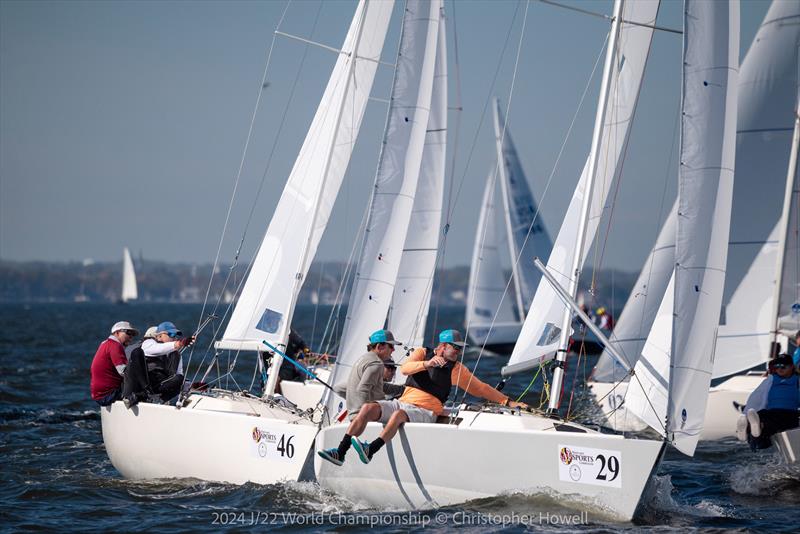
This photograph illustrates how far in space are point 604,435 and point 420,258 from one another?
18.8 feet

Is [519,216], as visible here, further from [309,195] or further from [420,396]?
[420,396]

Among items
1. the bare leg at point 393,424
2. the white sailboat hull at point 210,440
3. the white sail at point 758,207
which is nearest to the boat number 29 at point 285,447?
the white sailboat hull at point 210,440

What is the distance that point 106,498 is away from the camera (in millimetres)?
10391

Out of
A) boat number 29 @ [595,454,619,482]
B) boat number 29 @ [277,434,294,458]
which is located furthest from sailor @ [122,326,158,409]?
boat number 29 @ [595,454,619,482]

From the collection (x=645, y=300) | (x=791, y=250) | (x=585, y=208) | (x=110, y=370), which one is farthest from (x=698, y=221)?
(x=791, y=250)

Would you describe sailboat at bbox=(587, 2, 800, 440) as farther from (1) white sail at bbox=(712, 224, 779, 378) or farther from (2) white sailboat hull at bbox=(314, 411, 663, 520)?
(2) white sailboat hull at bbox=(314, 411, 663, 520)

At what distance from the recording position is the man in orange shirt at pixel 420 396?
9.09 metres

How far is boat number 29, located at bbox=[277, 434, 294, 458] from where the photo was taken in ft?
33.2

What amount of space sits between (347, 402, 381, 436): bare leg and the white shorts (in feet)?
Result: 0.17

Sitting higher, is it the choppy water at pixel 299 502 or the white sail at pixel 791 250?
the white sail at pixel 791 250

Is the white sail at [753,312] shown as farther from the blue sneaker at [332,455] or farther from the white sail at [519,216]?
the white sail at [519,216]

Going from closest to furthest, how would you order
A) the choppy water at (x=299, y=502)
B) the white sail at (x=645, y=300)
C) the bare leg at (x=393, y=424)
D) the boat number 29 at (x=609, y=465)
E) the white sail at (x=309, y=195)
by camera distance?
the boat number 29 at (x=609, y=465), the choppy water at (x=299, y=502), the bare leg at (x=393, y=424), the white sail at (x=309, y=195), the white sail at (x=645, y=300)

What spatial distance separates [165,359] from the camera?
37.9 feet

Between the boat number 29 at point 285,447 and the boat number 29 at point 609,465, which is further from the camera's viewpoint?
the boat number 29 at point 285,447
